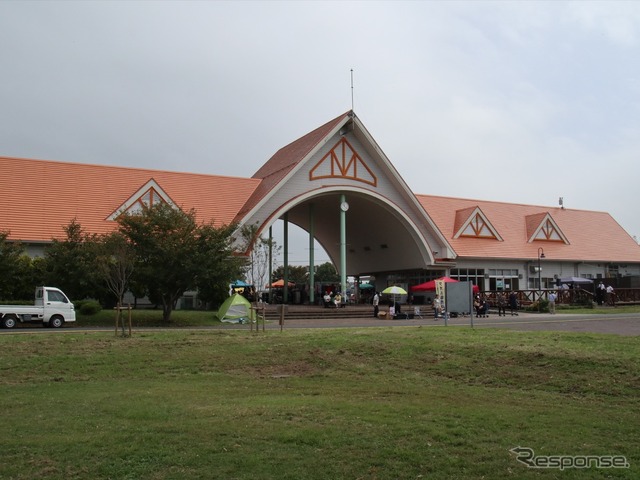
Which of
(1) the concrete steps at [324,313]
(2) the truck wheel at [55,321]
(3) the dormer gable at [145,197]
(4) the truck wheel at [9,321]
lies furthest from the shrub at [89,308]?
(1) the concrete steps at [324,313]

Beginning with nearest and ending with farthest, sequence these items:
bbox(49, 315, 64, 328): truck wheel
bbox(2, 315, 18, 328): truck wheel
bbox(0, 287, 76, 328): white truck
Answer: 1. bbox(2, 315, 18, 328): truck wheel
2. bbox(0, 287, 76, 328): white truck
3. bbox(49, 315, 64, 328): truck wheel

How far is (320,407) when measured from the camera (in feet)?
29.7

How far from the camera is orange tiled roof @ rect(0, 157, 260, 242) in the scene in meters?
32.1

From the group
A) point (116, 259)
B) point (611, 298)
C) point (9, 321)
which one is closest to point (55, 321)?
point (9, 321)

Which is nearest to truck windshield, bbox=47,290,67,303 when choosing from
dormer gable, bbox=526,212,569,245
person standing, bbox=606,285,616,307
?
person standing, bbox=606,285,616,307

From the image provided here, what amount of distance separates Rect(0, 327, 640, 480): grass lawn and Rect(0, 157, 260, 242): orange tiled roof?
1799cm

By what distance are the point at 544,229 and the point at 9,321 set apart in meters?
40.0

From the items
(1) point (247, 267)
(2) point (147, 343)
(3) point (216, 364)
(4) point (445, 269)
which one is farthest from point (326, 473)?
(4) point (445, 269)

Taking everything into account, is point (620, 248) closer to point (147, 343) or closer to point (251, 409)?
point (147, 343)

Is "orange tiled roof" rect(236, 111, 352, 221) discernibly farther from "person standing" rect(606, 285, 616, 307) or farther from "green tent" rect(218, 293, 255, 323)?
"person standing" rect(606, 285, 616, 307)

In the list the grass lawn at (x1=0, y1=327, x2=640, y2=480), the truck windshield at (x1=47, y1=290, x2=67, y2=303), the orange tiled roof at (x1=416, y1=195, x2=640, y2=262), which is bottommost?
the grass lawn at (x1=0, y1=327, x2=640, y2=480)

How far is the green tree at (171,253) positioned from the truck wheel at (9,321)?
5062mm

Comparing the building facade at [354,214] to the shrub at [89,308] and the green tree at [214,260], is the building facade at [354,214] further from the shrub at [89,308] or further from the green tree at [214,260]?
the shrub at [89,308]

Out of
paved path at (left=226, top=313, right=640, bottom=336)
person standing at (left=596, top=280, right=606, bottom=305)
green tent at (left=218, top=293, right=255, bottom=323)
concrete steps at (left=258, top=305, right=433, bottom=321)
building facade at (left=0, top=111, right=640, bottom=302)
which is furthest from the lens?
person standing at (left=596, top=280, right=606, bottom=305)
